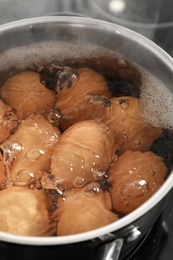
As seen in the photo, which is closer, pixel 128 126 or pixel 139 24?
pixel 128 126

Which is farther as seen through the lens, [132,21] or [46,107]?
[132,21]

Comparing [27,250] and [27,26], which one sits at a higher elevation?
[27,26]

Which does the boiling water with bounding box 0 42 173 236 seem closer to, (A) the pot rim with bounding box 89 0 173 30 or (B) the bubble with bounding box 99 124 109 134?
(B) the bubble with bounding box 99 124 109 134

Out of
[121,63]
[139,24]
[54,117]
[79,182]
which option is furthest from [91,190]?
[139,24]

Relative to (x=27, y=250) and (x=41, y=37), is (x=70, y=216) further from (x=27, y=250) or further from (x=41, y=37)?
(x=41, y=37)

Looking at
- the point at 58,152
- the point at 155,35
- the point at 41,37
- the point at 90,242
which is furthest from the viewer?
the point at 155,35

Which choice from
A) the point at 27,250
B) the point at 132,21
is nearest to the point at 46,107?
the point at 27,250

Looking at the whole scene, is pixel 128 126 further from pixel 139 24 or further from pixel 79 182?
pixel 139 24
